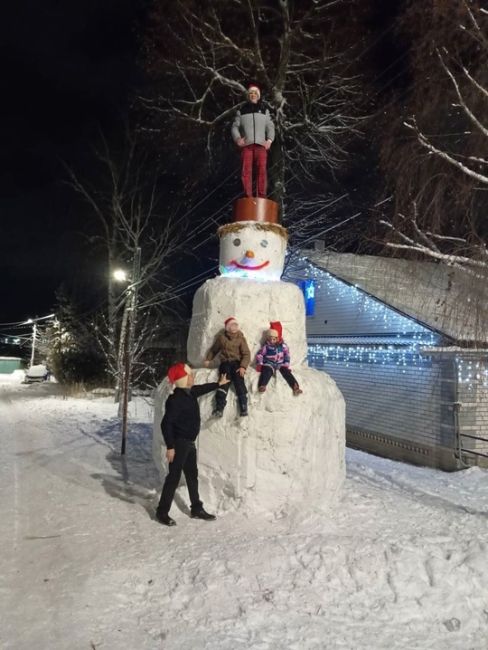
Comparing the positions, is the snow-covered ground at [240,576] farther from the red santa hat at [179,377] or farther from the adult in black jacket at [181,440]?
the red santa hat at [179,377]

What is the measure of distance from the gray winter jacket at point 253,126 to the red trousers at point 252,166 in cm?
10

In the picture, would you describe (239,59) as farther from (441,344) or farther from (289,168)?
(441,344)

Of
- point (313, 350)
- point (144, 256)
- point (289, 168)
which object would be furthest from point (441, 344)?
point (144, 256)

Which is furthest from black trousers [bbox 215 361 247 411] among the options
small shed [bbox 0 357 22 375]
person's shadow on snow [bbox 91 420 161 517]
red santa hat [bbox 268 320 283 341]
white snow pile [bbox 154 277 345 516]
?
small shed [bbox 0 357 22 375]

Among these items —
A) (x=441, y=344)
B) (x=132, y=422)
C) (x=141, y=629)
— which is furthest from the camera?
(x=132, y=422)

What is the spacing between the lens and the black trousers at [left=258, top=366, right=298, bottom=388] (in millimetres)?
5879

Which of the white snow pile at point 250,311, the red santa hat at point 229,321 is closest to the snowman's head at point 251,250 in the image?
the white snow pile at point 250,311

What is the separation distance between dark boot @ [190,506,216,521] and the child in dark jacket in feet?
4.91

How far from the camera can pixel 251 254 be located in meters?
6.69

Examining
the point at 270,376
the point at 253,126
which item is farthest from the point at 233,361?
the point at 253,126

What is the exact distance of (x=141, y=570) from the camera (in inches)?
180

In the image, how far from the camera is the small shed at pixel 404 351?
408 inches

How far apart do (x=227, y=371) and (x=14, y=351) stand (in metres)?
66.6

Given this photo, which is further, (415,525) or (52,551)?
(415,525)
